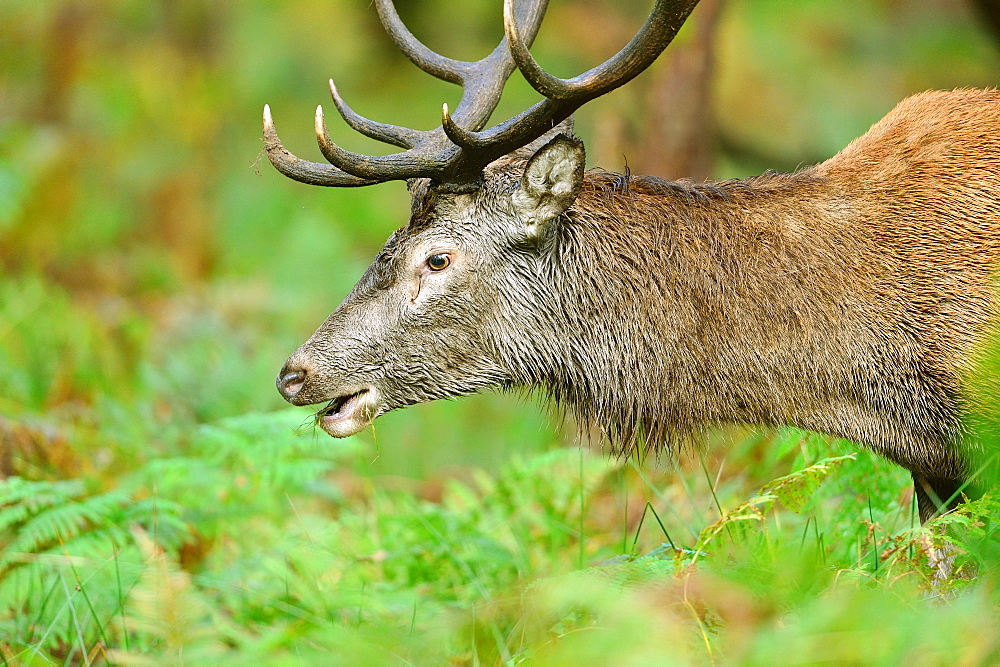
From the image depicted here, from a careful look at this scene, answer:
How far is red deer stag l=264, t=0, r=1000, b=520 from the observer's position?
13.8ft

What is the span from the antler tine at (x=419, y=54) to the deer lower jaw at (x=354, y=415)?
173 centimetres

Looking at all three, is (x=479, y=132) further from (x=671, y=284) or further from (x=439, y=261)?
(x=671, y=284)

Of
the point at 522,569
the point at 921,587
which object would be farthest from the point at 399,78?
the point at 921,587

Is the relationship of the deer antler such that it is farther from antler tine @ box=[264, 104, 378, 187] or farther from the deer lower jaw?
the deer lower jaw

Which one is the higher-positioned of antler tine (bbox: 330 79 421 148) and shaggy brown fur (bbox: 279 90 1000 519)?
antler tine (bbox: 330 79 421 148)

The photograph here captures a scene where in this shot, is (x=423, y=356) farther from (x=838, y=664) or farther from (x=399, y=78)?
(x=399, y=78)

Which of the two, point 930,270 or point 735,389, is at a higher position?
point 930,270

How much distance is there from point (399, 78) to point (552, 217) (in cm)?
1503

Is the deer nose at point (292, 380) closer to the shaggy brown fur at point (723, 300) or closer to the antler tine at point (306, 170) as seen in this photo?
the shaggy brown fur at point (723, 300)

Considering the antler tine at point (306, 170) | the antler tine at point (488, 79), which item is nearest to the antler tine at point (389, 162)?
the antler tine at point (306, 170)

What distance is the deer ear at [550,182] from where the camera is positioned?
171 inches

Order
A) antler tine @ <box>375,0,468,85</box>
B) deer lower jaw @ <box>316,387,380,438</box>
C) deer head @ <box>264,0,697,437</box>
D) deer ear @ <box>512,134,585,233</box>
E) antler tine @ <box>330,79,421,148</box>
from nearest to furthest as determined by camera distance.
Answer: deer ear @ <box>512,134,585,233</box>
deer head @ <box>264,0,697,437</box>
deer lower jaw @ <box>316,387,380,438</box>
antler tine @ <box>330,79,421,148</box>
antler tine @ <box>375,0,468,85</box>

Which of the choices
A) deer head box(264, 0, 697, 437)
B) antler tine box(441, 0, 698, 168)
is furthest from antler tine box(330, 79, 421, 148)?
antler tine box(441, 0, 698, 168)

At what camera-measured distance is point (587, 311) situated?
4.55 meters
